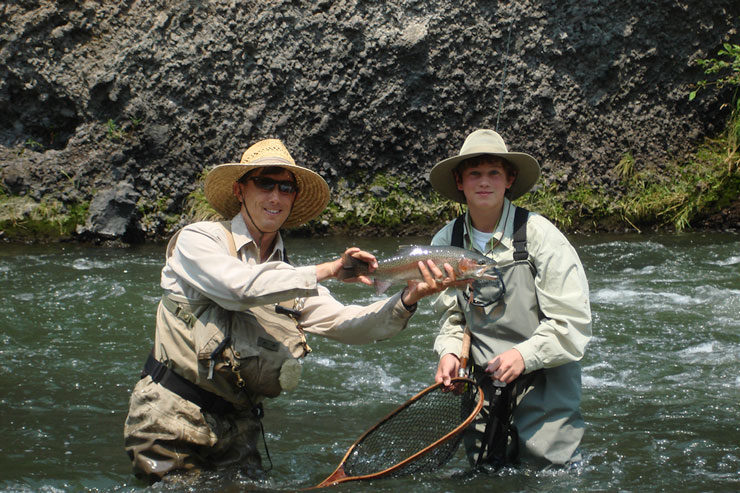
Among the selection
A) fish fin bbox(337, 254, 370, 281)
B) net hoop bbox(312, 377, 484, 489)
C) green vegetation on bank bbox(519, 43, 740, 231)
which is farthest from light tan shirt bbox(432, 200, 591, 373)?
green vegetation on bank bbox(519, 43, 740, 231)

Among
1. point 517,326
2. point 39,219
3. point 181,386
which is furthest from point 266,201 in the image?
point 39,219

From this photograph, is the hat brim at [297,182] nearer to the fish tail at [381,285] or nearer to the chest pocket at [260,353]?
the chest pocket at [260,353]

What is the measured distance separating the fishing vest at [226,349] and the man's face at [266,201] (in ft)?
0.55

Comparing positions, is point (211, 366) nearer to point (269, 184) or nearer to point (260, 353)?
point (260, 353)

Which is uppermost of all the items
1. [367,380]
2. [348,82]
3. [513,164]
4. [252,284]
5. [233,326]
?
[348,82]

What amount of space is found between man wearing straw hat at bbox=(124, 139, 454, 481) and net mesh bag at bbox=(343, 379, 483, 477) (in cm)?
44

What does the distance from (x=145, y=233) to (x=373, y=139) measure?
360cm

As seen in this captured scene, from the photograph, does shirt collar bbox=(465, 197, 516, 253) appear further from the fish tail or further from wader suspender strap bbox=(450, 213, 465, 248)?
the fish tail

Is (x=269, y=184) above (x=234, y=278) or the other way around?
above

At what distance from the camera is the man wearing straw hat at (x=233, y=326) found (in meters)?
3.38

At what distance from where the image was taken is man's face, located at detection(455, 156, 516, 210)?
380 centimetres

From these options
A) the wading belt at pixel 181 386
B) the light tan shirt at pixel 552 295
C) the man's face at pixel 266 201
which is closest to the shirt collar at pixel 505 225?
the light tan shirt at pixel 552 295

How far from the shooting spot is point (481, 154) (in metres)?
3.87

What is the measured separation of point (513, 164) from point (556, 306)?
2.75 feet
